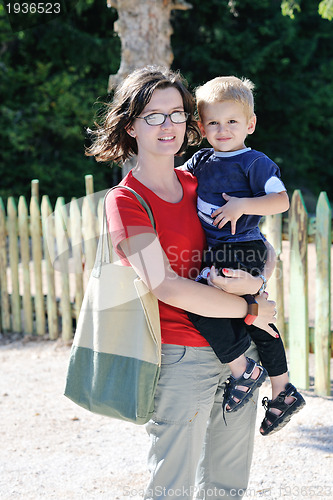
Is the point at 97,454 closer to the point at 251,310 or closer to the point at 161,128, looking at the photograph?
the point at 251,310

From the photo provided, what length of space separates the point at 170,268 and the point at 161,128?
492 mm

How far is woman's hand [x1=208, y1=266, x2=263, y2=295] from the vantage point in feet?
6.64

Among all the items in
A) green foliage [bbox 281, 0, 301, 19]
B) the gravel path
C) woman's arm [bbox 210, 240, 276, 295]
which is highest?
green foliage [bbox 281, 0, 301, 19]

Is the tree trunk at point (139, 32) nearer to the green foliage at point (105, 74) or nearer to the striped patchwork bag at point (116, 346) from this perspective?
the striped patchwork bag at point (116, 346)

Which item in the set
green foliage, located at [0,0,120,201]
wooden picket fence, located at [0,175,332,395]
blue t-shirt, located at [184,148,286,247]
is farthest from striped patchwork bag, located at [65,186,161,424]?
green foliage, located at [0,0,120,201]

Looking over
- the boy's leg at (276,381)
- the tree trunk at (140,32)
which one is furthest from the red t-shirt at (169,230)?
the tree trunk at (140,32)

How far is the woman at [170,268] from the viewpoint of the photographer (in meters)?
1.89

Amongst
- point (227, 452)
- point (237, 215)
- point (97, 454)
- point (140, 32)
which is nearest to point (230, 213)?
point (237, 215)

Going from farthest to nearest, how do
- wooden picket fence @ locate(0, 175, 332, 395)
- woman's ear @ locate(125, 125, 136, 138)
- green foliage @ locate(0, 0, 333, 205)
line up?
green foliage @ locate(0, 0, 333, 205) < wooden picket fence @ locate(0, 175, 332, 395) < woman's ear @ locate(125, 125, 136, 138)

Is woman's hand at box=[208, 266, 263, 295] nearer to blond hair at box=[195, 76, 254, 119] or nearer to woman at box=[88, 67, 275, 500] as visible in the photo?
woman at box=[88, 67, 275, 500]

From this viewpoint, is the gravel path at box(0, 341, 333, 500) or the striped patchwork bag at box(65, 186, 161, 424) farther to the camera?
the gravel path at box(0, 341, 333, 500)

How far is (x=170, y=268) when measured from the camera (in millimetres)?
1937

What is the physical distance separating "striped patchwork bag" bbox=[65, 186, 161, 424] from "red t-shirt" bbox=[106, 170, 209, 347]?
2.2 inches

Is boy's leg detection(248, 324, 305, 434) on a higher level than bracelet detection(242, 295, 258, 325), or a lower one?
lower
